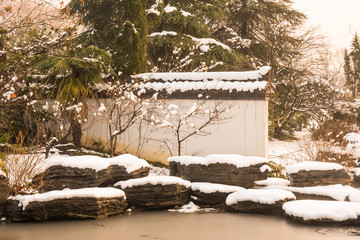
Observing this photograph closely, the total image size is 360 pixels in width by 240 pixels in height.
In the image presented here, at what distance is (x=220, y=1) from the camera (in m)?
17.1

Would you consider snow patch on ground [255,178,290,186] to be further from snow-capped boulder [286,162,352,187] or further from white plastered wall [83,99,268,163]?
white plastered wall [83,99,268,163]

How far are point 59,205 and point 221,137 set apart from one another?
4.60 m

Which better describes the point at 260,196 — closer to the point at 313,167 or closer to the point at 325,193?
the point at 325,193

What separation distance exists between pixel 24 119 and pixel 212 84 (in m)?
5.34

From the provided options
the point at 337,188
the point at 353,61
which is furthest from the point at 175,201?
the point at 353,61

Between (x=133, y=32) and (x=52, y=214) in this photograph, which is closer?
(x=52, y=214)

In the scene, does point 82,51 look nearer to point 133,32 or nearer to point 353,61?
point 133,32

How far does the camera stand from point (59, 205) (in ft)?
22.2

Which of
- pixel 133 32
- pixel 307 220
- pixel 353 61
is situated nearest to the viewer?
pixel 307 220

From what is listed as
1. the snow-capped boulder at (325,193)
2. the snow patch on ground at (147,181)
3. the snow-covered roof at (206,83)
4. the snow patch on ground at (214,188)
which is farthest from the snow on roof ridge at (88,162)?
the snow-capped boulder at (325,193)

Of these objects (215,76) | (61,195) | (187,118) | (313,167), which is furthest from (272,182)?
(61,195)

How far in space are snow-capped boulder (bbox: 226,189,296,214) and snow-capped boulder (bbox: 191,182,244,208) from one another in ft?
1.06

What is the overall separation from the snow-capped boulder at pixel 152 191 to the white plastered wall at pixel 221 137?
2417 millimetres

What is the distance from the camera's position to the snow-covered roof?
965 centimetres
